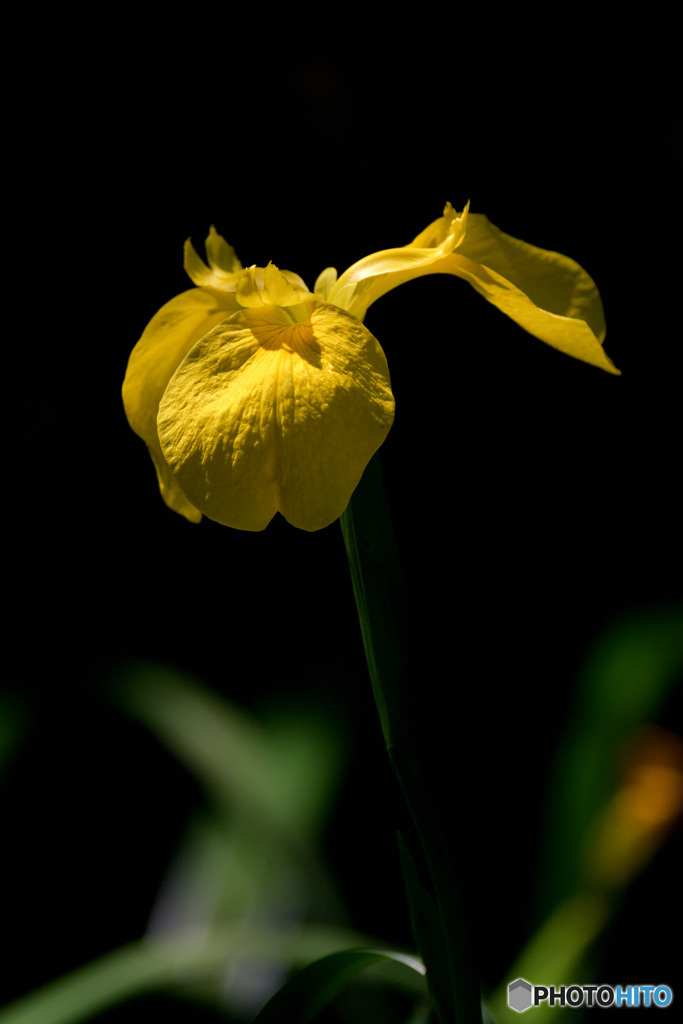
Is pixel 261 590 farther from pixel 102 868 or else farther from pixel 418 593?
pixel 102 868

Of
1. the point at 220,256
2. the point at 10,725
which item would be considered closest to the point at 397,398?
the point at 220,256

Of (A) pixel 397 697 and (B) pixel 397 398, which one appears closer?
(A) pixel 397 697

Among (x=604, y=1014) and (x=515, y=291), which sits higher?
(x=515, y=291)

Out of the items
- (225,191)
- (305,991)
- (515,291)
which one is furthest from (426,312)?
(305,991)

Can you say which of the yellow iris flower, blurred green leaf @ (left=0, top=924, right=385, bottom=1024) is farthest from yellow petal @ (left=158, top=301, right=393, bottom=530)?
blurred green leaf @ (left=0, top=924, right=385, bottom=1024)

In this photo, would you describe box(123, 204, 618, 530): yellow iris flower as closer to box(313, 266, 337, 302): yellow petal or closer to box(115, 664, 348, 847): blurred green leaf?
box(313, 266, 337, 302): yellow petal

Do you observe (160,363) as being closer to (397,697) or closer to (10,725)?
(397,697)

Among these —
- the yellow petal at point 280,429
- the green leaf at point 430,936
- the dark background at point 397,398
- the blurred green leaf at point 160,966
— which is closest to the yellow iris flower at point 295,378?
the yellow petal at point 280,429
